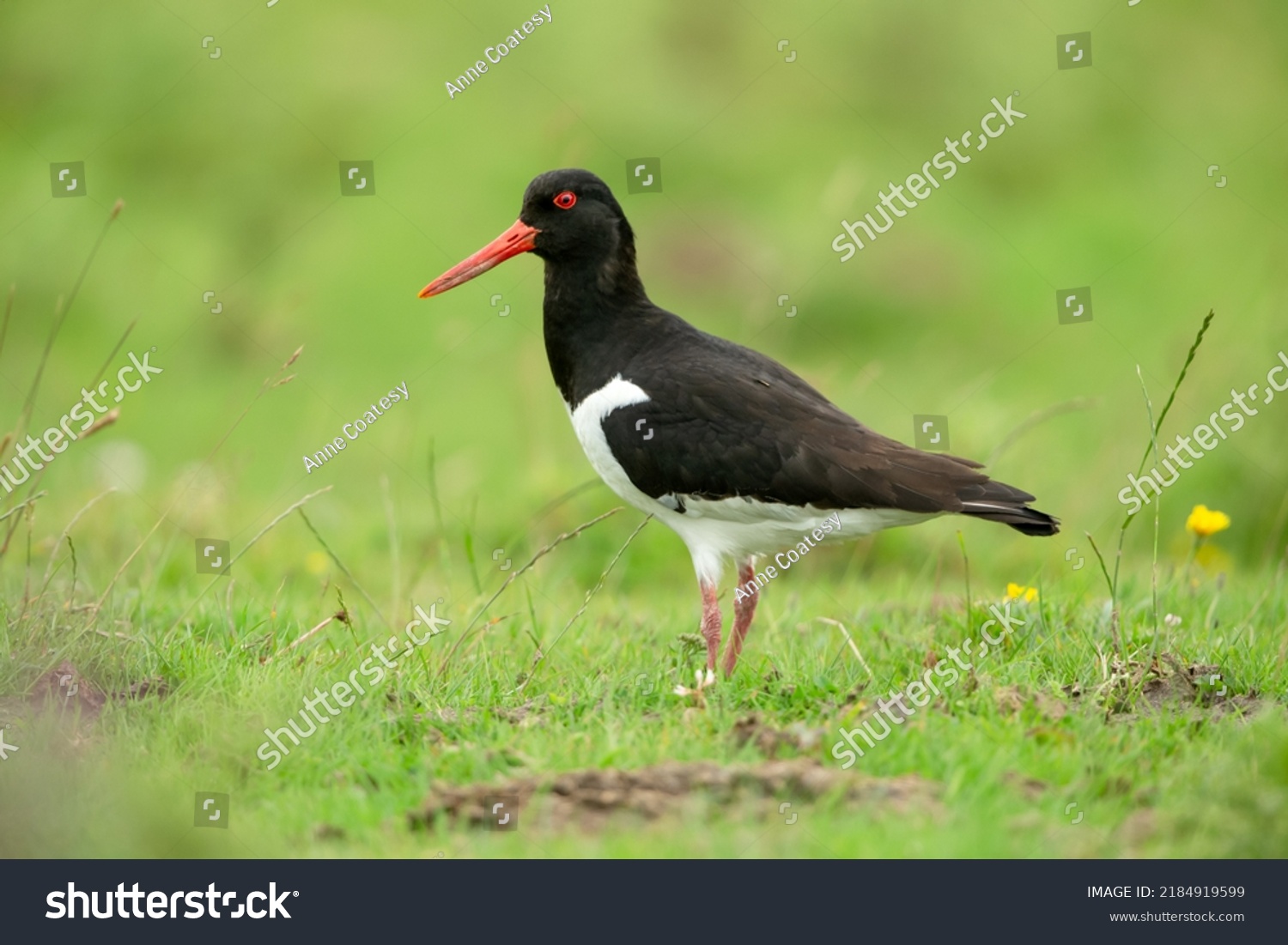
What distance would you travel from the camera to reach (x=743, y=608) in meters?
6.43

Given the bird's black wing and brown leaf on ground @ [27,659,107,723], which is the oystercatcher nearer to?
the bird's black wing

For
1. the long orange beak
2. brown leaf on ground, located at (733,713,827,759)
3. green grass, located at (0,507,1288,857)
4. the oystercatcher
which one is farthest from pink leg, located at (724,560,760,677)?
the long orange beak

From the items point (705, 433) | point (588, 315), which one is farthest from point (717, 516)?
point (588, 315)

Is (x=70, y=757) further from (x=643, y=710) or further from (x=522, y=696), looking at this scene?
(x=643, y=710)

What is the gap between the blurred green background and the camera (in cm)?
1098

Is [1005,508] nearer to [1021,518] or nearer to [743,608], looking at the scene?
[1021,518]

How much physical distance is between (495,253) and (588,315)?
0.53m

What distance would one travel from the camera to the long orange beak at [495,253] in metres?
6.61

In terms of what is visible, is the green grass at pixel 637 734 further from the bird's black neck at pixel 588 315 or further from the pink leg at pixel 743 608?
the bird's black neck at pixel 588 315

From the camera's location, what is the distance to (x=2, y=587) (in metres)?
6.42

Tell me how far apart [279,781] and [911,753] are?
7.03 ft

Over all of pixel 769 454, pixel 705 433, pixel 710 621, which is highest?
pixel 705 433
